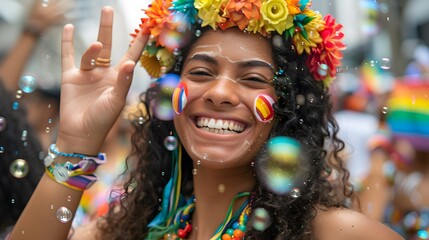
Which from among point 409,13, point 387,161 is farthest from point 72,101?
point 409,13

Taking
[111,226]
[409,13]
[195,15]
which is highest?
[195,15]

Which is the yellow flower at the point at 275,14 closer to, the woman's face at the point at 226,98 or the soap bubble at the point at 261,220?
the woman's face at the point at 226,98

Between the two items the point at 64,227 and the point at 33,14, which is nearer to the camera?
the point at 64,227

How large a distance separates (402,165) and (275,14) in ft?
7.22

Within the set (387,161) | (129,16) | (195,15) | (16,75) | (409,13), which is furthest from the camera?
(409,13)

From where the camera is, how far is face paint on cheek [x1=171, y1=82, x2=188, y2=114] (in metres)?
2.80

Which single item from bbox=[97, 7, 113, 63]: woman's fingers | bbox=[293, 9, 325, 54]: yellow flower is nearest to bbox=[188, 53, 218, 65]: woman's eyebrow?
bbox=[293, 9, 325, 54]: yellow flower

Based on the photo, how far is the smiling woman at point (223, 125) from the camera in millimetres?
2730

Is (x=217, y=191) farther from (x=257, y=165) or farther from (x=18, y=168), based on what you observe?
(x=18, y=168)

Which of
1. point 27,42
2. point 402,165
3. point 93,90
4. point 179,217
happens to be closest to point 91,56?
point 93,90

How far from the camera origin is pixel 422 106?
485 cm

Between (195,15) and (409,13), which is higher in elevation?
(195,15)

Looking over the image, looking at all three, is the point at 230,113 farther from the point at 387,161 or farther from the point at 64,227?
the point at 387,161

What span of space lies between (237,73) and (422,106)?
7.80 feet
